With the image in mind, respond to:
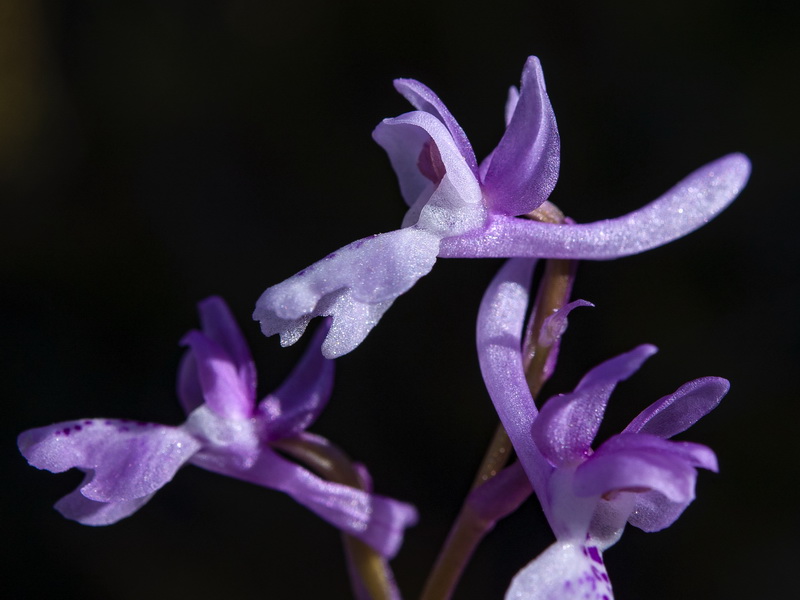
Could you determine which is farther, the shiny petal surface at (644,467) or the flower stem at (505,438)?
the flower stem at (505,438)

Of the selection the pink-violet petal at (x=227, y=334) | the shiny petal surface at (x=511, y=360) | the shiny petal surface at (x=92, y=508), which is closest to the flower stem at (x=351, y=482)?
the pink-violet petal at (x=227, y=334)

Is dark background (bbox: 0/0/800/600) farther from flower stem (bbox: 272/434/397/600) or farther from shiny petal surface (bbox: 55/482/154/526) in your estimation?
shiny petal surface (bbox: 55/482/154/526)

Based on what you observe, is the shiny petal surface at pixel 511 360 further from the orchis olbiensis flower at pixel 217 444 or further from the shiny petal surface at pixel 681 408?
the orchis olbiensis flower at pixel 217 444

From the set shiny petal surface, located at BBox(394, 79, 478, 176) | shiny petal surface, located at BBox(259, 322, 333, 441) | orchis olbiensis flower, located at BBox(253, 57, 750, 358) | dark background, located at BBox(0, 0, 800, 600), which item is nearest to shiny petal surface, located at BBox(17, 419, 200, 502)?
shiny petal surface, located at BBox(259, 322, 333, 441)

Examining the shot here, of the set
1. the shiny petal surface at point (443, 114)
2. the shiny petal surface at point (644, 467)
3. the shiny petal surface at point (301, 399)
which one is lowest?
the shiny petal surface at point (644, 467)

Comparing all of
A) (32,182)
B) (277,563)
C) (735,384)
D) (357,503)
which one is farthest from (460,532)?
(32,182)

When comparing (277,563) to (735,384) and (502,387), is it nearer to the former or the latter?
(735,384)

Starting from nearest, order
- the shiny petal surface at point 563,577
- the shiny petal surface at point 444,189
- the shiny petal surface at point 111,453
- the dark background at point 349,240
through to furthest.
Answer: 1. the shiny petal surface at point 563,577
2. the shiny petal surface at point 444,189
3. the shiny petal surface at point 111,453
4. the dark background at point 349,240
